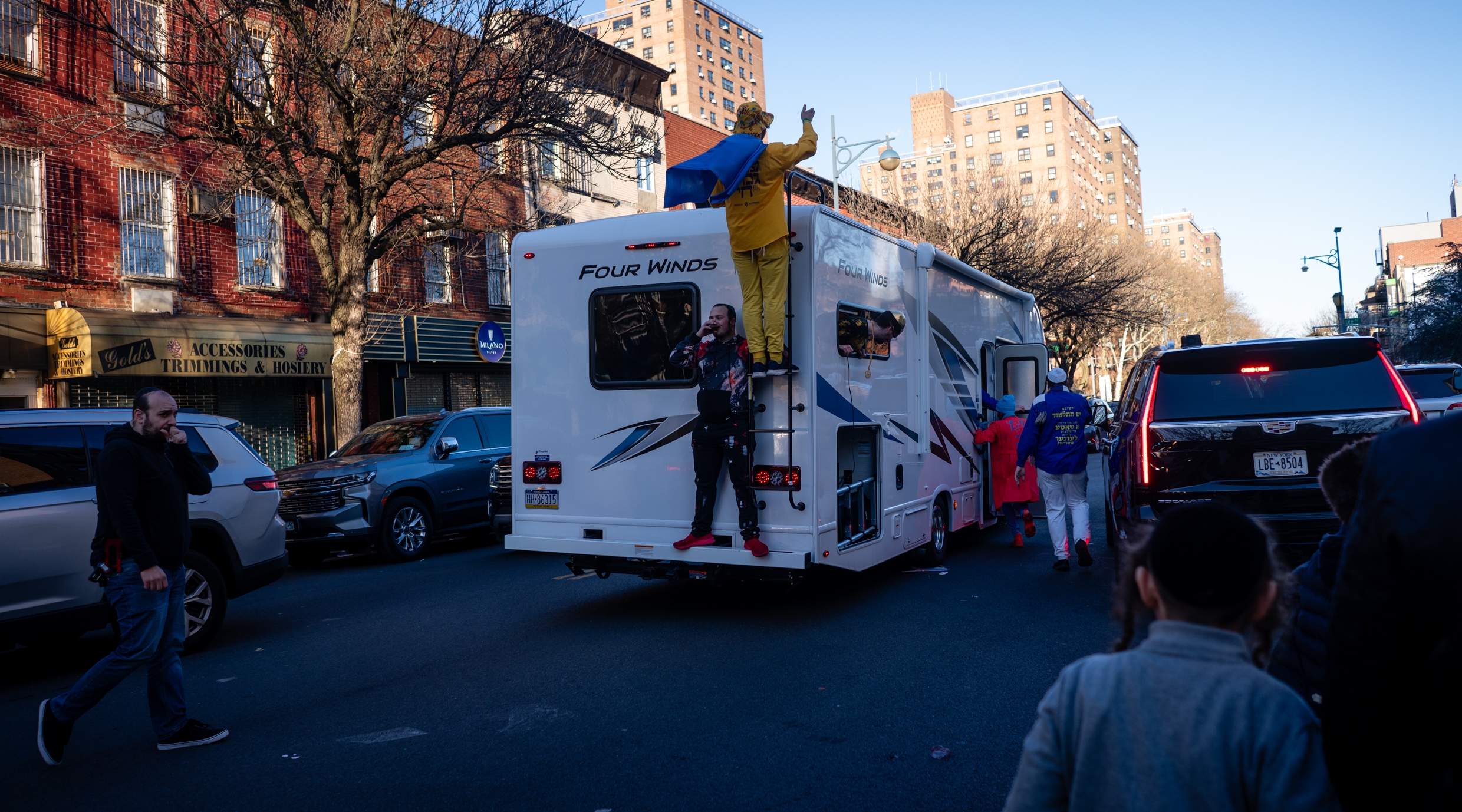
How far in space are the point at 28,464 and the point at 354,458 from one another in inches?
225

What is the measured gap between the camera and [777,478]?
7129 millimetres

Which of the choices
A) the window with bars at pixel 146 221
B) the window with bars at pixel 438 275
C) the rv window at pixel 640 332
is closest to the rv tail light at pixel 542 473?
the rv window at pixel 640 332

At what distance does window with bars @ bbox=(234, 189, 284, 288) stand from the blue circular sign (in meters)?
3.84

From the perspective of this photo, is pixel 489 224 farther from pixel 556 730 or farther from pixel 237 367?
pixel 556 730

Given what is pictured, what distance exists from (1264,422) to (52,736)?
7374 millimetres

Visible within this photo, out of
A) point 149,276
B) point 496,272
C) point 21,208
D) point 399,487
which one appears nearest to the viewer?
point 399,487

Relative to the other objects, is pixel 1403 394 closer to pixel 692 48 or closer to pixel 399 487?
pixel 399 487

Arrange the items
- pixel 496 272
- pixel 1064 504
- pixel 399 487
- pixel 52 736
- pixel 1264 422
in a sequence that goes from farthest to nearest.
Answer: pixel 496 272 < pixel 399 487 < pixel 1064 504 < pixel 1264 422 < pixel 52 736

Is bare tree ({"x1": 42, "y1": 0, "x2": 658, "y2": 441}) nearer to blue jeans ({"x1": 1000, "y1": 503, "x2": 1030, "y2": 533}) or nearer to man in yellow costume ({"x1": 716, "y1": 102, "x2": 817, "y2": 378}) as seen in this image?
blue jeans ({"x1": 1000, "y1": 503, "x2": 1030, "y2": 533})

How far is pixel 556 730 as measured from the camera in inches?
204

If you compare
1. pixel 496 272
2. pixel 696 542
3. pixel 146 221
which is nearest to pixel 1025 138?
pixel 496 272

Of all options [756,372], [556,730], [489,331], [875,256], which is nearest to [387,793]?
[556,730]

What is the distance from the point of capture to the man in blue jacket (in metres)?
9.27

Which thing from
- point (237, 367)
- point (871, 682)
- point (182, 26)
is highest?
point (182, 26)
